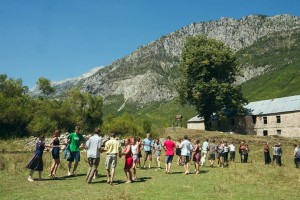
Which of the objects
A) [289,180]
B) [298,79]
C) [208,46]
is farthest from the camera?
[298,79]

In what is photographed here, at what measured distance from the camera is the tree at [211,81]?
59.9 meters

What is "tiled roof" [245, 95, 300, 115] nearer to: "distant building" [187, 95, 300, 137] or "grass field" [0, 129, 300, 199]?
"distant building" [187, 95, 300, 137]

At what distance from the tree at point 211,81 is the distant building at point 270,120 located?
880 cm

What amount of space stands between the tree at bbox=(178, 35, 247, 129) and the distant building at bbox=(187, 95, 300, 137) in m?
8.80

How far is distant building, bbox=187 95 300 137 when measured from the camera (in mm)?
63959

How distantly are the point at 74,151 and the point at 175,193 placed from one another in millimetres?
6655

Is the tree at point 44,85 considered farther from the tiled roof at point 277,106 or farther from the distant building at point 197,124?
the tiled roof at point 277,106

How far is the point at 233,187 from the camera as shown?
1505 centimetres

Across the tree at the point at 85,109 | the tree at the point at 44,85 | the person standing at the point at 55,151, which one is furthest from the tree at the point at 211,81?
the person standing at the point at 55,151

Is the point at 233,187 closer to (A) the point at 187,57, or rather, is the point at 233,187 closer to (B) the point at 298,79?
(A) the point at 187,57

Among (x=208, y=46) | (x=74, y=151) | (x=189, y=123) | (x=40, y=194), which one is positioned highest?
(x=208, y=46)

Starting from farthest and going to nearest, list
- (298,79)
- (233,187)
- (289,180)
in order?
1. (298,79)
2. (289,180)
3. (233,187)

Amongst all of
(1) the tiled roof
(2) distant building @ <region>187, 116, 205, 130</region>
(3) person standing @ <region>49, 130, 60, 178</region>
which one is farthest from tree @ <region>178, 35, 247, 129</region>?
(3) person standing @ <region>49, 130, 60, 178</region>

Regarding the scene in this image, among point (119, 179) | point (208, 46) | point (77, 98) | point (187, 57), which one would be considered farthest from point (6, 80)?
point (119, 179)
